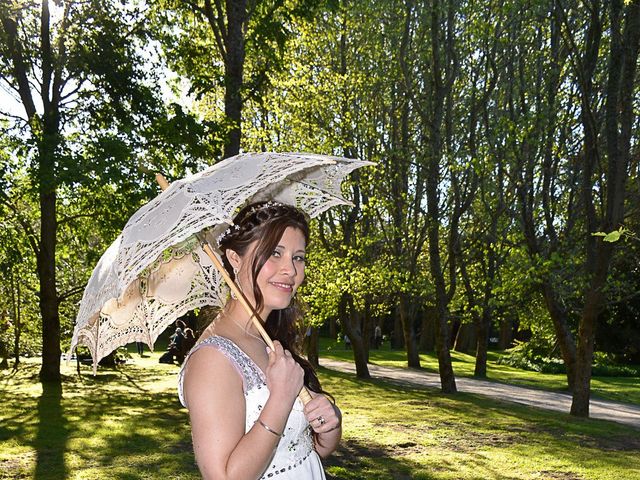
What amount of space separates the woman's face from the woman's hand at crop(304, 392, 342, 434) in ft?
1.58

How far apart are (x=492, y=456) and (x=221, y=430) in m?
10.0

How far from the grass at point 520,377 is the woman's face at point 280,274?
2200 centimetres

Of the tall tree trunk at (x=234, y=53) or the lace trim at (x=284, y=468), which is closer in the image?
the lace trim at (x=284, y=468)

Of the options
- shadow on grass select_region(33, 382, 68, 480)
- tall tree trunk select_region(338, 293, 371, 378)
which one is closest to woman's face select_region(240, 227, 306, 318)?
shadow on grass select_region(33, 382, 68, 480)

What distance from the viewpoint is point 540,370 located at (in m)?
33.5

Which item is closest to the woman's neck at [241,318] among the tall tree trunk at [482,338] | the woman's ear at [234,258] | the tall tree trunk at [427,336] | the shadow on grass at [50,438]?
the woman's ear at [234,258]

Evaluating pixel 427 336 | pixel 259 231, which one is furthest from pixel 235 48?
pixel 427 336

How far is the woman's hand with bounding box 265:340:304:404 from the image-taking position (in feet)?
9.04

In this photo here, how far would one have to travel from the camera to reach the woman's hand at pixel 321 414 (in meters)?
2.97

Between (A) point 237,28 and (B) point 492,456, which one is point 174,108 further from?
(B) point 492,456

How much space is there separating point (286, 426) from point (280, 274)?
69 cm

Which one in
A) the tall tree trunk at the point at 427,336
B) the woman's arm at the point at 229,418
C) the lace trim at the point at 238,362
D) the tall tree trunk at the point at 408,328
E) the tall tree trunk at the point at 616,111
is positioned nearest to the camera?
the woman's arm at the point at 229,418

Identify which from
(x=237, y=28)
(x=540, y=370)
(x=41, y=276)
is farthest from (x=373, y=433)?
(x=540, y=370)

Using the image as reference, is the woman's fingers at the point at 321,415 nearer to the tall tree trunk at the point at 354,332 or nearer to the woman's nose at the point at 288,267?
the woman's nose at the point at 288,267
